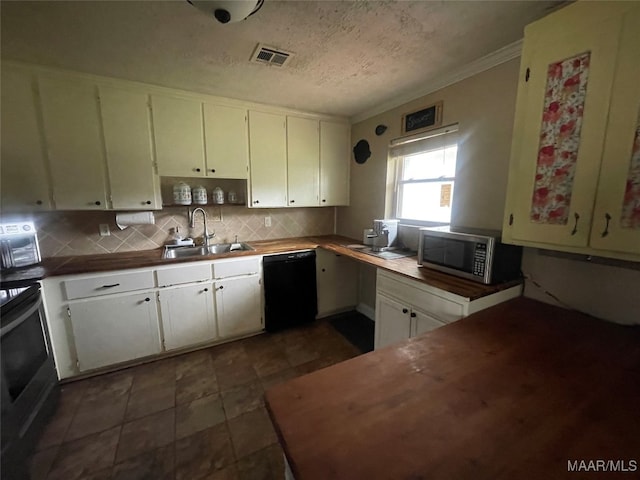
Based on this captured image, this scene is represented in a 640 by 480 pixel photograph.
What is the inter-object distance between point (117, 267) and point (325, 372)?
197 centimetres

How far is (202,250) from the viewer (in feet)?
9.18

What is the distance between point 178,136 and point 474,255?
262cm

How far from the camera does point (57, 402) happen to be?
6.00 ft

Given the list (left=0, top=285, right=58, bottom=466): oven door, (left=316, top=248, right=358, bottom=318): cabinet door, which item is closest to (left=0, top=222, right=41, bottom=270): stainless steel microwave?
A: (left=0, top=285, right=58, bottom=466): oven door

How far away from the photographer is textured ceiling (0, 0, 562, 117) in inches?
52.8

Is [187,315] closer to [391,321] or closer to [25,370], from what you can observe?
[25,370]

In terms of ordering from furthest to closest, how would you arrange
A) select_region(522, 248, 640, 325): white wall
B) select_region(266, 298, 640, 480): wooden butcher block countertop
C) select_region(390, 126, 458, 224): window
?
1. select_region(390, 126, 458, 224): window
2. select_region(522, 248, 640, 325): white wall
3. select_region(266, 298, 640, 480): wooden butcher block countertop

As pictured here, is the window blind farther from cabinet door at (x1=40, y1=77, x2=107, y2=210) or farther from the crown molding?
cabinet door at (x1=40, y1=77, x2=107, y2=210)

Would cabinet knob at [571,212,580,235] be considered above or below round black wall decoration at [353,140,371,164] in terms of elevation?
below

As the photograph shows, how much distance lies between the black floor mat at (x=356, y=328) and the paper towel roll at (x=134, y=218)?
2.13 meters

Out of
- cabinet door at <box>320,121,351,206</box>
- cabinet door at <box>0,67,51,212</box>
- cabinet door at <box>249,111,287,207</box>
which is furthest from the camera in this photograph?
cabinet door at <box>320,121,351,206</box>

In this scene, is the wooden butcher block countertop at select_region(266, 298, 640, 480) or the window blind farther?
the window blind

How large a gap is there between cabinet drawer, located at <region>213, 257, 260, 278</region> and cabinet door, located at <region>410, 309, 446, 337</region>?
1513mm

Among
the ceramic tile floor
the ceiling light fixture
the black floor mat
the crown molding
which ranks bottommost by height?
the ceramic tile floor
